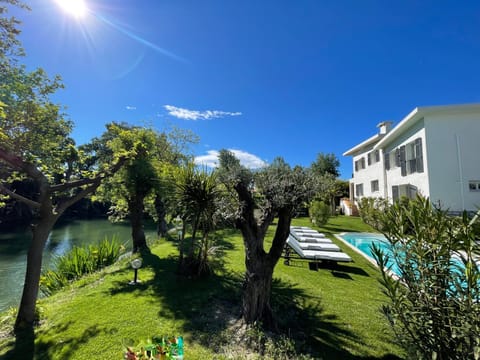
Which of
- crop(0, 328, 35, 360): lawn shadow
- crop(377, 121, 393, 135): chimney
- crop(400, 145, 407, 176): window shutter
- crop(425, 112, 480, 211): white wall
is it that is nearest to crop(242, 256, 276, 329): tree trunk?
crop(0, 328, 35, 360): lawn shadow

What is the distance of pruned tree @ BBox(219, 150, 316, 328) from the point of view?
397cm

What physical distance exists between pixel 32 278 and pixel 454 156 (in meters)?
19.6

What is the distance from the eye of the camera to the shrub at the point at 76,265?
7539 millimetres

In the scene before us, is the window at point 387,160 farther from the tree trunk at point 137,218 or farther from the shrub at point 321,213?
the tree trunk at point 137,218

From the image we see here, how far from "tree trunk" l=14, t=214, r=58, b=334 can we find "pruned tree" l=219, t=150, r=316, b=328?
422 centimetres

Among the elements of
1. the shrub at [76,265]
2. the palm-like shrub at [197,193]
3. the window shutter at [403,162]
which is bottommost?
the shrub at [76,265]

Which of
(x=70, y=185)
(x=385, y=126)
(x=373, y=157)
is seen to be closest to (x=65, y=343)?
(x=70, y=185)

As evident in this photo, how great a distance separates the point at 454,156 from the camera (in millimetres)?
12914

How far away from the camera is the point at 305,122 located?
Answer: 2169cm

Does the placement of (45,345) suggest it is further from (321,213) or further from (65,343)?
(321,213)

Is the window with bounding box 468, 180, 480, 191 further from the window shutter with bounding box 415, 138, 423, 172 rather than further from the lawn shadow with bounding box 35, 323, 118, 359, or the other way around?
the lawn shadow with bounding box 35, 323, 118, 359

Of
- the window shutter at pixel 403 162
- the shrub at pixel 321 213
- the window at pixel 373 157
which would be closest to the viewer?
the shrub at pixel 321 213

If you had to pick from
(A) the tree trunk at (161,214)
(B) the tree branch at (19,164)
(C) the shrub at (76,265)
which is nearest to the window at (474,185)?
(A) the tree trunk at (161,214)

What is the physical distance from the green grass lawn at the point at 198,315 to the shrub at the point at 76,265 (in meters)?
1.43
